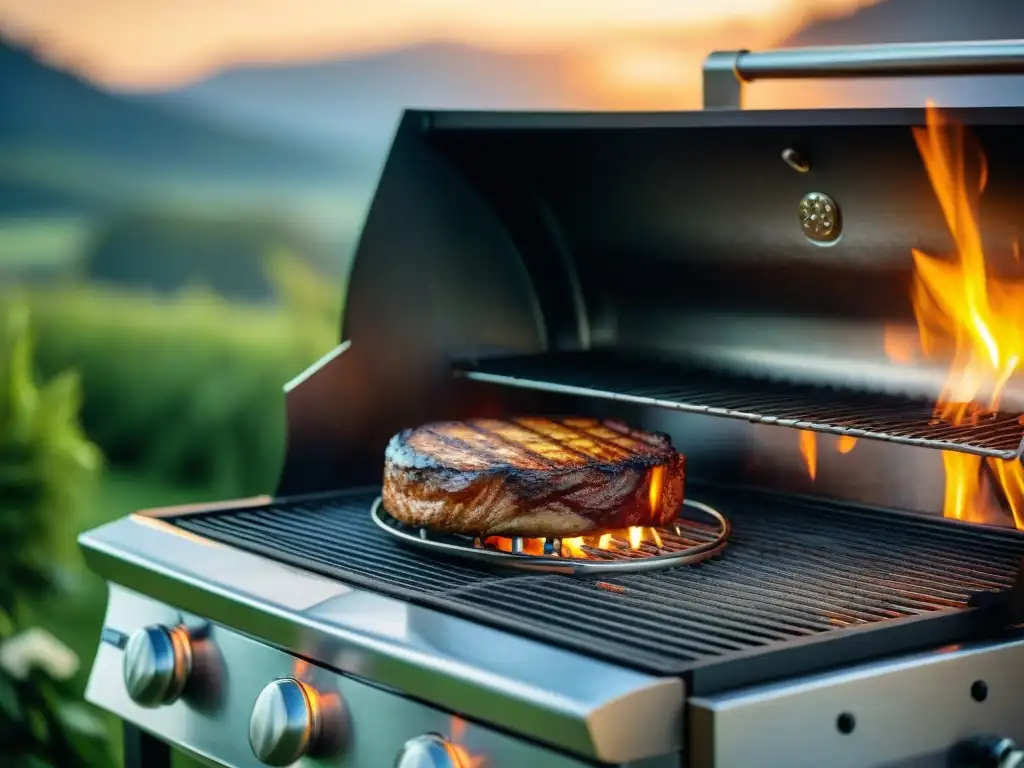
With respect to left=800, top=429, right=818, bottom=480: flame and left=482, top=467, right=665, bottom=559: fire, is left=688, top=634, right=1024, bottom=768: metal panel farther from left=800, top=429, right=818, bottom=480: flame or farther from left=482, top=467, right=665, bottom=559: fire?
left=800, top=429, right=818, bottom=480: flame

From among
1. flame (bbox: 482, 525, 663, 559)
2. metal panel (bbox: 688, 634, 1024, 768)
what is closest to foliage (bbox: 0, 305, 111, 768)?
flame (bbox: 482, 525, 663, 559)

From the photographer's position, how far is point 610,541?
6.69 feet

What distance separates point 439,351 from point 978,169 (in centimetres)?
100

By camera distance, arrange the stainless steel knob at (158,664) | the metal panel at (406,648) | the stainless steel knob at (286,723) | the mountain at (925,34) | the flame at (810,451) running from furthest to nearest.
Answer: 1. the mountain at (925,34)
2. the flame at (810,451)
3. the stainless steel knob at (158,664)
4. the stainless steel knob at (286,723)
5. the metal panel at (406,648)

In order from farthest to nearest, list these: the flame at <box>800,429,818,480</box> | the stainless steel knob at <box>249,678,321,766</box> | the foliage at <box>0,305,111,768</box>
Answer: the foliage at <box>0,305,111,768</box> → the flame at <box>800,429,818,480</box> → the stainless steel knob at <box>249,678,321,766</box>

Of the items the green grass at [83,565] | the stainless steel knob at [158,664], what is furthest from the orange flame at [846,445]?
the green grass at [83,565]

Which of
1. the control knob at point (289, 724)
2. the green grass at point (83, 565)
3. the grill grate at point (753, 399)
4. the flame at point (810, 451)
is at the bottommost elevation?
the green grass at point (83, 565)

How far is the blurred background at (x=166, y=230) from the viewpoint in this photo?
3.42 meters

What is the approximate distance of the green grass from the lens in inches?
137

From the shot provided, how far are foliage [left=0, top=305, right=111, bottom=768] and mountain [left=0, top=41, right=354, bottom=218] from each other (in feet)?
1.12

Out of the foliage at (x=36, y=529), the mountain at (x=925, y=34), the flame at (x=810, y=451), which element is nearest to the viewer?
the flame at (x=810, y=451)

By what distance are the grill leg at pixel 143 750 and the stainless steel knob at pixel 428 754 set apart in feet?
2.45

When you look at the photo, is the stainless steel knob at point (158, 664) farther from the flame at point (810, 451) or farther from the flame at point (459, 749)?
the flame at point (810, 451)

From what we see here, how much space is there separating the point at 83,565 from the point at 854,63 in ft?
7.63
